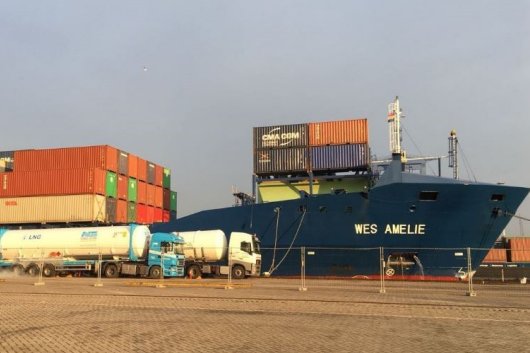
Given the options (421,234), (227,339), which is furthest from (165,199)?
(227,339)

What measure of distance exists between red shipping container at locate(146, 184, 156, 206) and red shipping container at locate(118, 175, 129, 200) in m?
3.03

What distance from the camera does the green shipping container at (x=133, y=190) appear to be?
3618 cm

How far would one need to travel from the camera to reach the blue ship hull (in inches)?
977

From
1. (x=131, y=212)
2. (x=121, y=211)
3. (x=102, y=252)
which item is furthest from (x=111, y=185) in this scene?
(x=102, y=252)

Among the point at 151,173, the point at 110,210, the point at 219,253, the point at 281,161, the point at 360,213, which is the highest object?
the point at 151,173

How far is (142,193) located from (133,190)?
4.45 feet

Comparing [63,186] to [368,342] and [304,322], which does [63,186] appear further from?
[368,342]

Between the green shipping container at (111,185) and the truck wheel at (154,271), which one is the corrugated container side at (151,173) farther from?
the truck wheel at (154,271)

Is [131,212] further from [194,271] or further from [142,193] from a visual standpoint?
[194,271]

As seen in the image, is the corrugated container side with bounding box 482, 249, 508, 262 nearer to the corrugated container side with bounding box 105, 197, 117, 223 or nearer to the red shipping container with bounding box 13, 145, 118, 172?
the corrugated container side with bounding box 105, 197, 117, 223

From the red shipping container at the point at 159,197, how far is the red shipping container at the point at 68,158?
604 centimetres

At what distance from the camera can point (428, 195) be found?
2511cm

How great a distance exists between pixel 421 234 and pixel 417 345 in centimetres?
1806

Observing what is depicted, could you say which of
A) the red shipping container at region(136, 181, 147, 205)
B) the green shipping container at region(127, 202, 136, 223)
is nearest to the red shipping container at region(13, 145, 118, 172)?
the green shipping container at region(127, 202, 136, 223)
